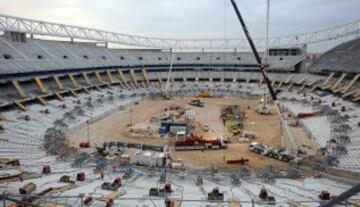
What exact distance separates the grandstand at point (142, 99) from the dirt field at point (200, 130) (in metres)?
2.46

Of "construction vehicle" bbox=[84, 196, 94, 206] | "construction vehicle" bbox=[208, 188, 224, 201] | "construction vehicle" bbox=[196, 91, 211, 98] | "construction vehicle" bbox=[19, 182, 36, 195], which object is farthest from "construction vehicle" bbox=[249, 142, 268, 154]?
"construction vehicle" bbox=[196, 91, 211, 98]

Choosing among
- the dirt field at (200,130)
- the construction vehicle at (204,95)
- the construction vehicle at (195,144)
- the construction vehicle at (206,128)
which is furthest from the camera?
the construction vehicle at (204,95)

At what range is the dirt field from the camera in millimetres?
31078

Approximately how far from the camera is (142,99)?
219 feet

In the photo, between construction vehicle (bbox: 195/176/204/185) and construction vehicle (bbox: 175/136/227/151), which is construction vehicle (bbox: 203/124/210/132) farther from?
construction vehicle (bbox: 195/176/204/185)

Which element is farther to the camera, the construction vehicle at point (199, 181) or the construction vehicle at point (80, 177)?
the construction vehicle at point (199, 181)

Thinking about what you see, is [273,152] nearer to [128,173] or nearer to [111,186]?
[128,173]

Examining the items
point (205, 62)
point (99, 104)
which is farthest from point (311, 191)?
point (205, 62)

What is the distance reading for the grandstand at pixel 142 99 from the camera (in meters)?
20.4

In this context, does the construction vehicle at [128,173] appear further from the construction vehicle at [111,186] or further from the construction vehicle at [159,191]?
the construction vehicle at [159,191]

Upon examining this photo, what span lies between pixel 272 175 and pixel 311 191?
3.69 meters

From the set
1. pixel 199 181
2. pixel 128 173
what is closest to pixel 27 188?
pixel 128 173

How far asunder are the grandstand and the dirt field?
246cm

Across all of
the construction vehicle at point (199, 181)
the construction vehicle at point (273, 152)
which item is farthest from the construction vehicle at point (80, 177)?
the construction vehicle at point (273, 152)
